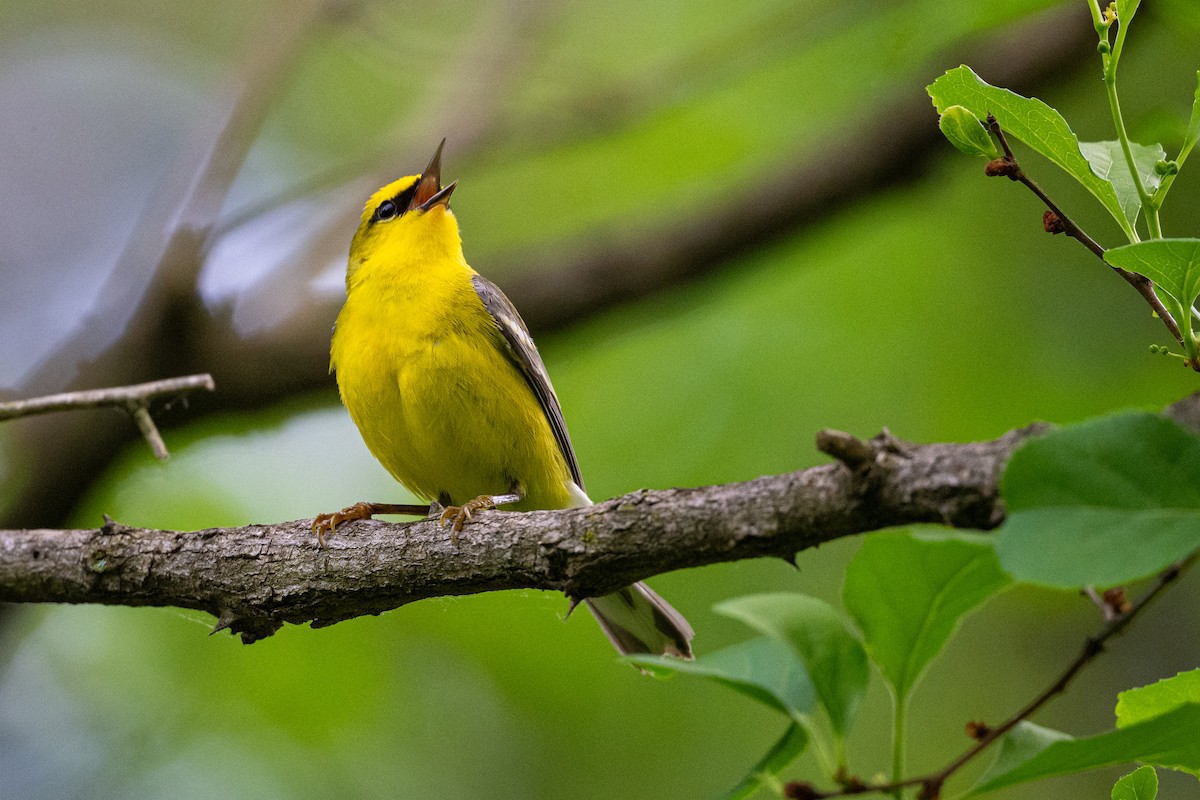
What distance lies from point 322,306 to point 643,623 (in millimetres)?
3630

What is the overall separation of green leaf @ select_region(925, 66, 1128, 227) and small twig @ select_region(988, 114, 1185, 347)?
47mm

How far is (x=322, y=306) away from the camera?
7359mm

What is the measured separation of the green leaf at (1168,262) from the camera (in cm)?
172

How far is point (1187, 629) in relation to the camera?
8969 mm

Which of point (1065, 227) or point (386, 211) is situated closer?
point (1065, 227)

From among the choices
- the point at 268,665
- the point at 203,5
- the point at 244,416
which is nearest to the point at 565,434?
the point at 244,416

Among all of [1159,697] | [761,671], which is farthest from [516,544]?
[1159,697]

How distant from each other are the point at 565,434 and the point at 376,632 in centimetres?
329

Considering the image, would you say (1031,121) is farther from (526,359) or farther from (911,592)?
(526,359)

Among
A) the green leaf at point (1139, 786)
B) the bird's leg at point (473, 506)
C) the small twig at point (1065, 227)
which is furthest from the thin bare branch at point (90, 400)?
the green leaf at point (1139, 786)

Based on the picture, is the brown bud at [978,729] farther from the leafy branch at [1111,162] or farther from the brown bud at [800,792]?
the leafy branch at [1111,162]

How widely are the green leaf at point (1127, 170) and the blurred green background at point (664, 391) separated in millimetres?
4332

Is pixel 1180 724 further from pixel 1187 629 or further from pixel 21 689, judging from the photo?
pixel 21 689

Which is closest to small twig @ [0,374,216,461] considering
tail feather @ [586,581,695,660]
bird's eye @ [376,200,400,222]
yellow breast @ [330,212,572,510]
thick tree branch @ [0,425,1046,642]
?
thick tree branch @ [0,425,1046,642]
